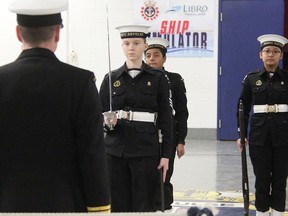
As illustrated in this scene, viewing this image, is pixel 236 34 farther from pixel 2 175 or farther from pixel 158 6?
pixel 2 175

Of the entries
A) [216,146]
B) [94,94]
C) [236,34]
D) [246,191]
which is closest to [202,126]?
[216,146]

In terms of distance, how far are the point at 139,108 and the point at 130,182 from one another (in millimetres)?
527

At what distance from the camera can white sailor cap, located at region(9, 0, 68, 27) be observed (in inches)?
74.4

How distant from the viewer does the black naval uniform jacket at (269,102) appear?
461 cm

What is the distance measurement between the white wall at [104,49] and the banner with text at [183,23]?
133 millimetres

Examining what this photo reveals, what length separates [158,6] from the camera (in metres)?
9.99

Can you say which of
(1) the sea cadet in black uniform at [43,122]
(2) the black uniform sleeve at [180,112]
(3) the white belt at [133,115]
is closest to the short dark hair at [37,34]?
(1) the sea cadet in black uniform at [43,122]

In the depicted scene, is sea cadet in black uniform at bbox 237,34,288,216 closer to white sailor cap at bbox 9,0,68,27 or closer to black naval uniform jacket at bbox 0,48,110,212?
black naval uniform jacket at bbox 0,48,110,212

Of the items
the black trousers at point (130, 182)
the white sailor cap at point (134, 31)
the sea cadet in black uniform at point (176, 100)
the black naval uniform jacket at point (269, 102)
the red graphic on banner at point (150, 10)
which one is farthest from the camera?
the red graphic on banner at point (150, 10)

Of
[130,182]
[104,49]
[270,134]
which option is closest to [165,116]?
[130,182]

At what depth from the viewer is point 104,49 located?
10.3m

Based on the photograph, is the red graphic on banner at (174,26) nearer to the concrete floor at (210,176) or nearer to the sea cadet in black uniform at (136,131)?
the concrete floor at (210,176)

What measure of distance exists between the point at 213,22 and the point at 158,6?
41.3 inches

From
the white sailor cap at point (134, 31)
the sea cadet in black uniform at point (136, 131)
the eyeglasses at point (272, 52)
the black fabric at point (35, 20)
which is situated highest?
the white sailor cap at point (134, 31)
